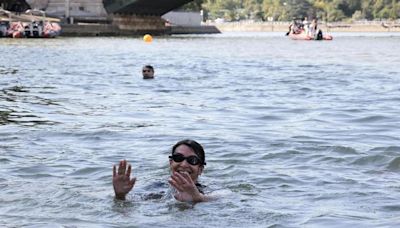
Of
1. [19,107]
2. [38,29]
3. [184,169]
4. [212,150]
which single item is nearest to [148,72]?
[19,107]

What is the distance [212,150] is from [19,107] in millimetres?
6357

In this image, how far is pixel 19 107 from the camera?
17.4 meters

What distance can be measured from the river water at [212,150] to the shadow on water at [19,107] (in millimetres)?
24

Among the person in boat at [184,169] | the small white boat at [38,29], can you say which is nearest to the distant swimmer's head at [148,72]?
the person in boat at [184,169]

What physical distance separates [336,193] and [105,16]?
97141mm

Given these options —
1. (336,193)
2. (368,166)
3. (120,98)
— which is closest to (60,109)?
(120,98)

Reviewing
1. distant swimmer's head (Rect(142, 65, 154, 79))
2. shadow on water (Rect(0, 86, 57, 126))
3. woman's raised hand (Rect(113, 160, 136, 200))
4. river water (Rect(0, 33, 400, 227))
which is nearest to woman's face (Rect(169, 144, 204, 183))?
river water (Rect(0, 33, 400, 227))

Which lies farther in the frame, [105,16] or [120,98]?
[105,16]

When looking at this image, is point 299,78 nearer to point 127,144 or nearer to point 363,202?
point 127,144

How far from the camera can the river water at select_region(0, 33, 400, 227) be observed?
8164mm

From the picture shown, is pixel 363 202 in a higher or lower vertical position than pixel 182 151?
lower

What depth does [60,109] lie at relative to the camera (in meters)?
17.2

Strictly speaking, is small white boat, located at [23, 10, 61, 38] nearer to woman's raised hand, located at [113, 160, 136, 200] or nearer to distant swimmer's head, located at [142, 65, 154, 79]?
distant swimmer's head, located at [142, 65, 154, 79]

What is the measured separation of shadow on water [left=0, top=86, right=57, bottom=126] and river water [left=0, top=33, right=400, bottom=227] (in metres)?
0.02
